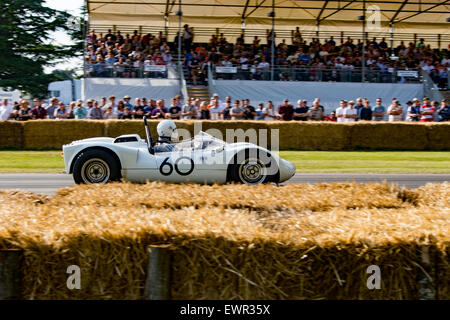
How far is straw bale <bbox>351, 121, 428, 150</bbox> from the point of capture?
15.0 meters

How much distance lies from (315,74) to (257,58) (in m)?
2.60

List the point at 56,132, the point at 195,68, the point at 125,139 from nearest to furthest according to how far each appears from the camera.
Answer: the point at 125,139 < the point at 56,132 < the point at 195,68


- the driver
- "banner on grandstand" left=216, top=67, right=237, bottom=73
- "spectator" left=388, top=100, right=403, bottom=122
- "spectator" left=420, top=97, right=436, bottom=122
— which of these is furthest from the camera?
"banner on grandstand" left=216, top=67, right=237, bottom=73

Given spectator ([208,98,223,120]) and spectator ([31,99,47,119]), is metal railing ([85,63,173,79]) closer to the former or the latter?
spectator ([31,99,47,119])

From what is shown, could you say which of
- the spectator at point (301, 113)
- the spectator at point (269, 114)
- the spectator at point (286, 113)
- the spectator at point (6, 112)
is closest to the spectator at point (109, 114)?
the spectator at point (6, 112)

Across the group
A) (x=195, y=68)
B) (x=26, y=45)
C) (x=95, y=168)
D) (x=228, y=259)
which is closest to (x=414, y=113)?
(x=195, y=68)

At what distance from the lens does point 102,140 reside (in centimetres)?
821

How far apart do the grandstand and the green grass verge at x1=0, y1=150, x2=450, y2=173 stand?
18.5ft

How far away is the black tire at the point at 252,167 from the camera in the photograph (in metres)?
7.95

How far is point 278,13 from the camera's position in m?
25.5

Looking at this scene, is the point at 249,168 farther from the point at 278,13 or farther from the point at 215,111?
the point at 278,13

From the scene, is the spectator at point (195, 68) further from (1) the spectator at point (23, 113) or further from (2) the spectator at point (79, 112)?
(1) the spectator at point (23, 113)

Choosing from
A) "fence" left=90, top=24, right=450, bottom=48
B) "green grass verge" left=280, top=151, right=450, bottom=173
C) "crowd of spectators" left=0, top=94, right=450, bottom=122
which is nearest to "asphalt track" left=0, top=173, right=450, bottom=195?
"green grass verge" left=280, top=151, right=450, bottom=173
